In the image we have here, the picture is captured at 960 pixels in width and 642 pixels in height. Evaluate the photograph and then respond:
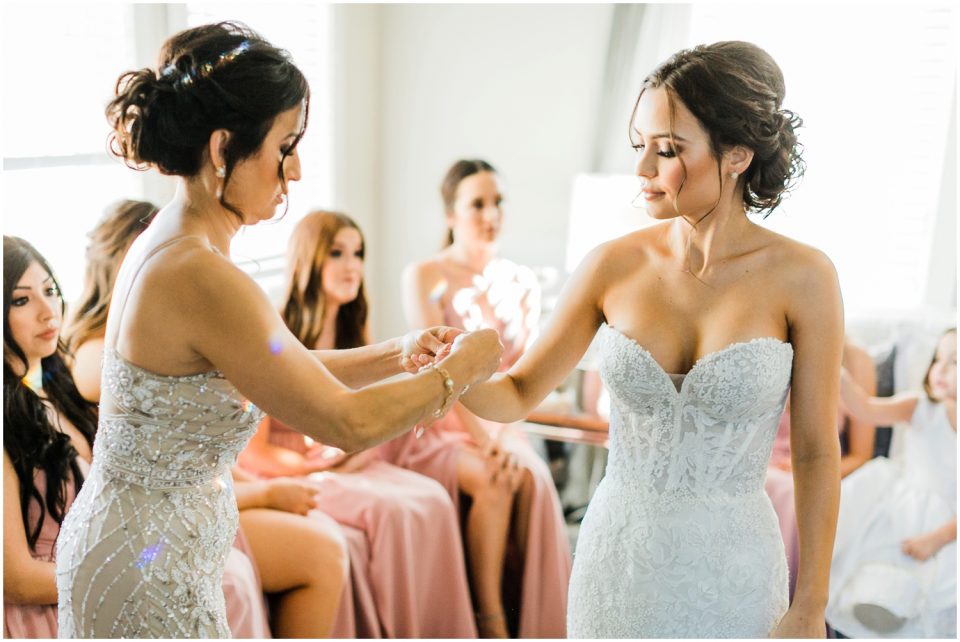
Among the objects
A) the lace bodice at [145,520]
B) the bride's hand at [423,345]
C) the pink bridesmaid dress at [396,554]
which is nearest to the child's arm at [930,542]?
the pink bridesmaid dress at [396,554]

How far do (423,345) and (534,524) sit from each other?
1.42 meters

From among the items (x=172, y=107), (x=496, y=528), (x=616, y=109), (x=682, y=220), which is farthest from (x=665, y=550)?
(x=616, y=109)

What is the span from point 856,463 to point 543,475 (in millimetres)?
1010

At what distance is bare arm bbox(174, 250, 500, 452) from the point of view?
1.25 meters

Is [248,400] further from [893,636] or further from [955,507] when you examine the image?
[955,507]

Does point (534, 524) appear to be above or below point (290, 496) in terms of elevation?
below

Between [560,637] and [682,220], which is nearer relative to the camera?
[682,220]

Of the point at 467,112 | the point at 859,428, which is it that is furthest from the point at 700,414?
the point at 467,112

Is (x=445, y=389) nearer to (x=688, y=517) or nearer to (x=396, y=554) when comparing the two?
(x=688, y=517)

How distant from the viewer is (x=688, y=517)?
158 centimetres

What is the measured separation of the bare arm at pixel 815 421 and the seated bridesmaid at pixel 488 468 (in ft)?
4.80

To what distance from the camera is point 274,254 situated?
3850 mm

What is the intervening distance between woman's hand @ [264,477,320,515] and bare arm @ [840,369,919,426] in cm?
169

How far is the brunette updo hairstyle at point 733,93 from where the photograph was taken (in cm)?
146
